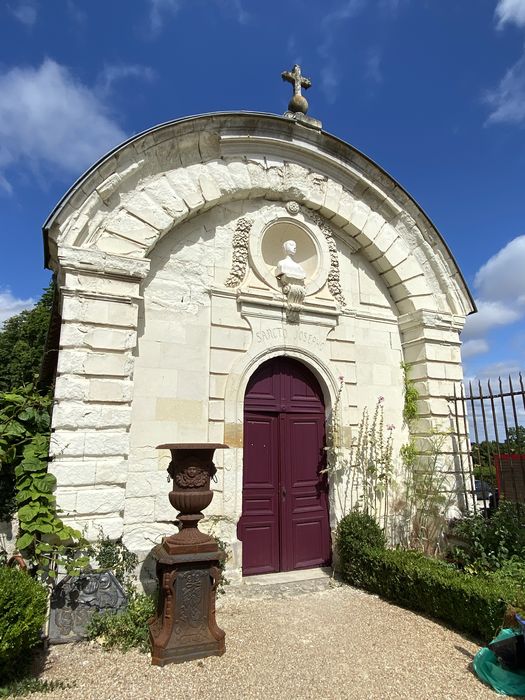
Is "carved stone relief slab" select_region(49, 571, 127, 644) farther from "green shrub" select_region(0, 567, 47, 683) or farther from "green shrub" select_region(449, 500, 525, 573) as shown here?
"green shrub" select_region(449, 500, 525, 573)

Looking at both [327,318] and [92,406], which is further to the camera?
[327,318]

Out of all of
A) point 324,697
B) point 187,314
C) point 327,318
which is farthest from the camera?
point 327,318

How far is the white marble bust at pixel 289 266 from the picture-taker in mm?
6320

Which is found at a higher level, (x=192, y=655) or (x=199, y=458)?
(x=199, y=458)

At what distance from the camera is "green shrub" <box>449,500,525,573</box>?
5.18 metres

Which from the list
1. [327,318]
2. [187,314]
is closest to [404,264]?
[327,318]

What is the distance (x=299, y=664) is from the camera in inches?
139

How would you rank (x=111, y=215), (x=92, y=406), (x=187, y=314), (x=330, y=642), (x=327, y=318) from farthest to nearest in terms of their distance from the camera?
(x=327, y=318), (x=187, y=314), (x=111, y=215), (x=92, y=406), (x=330, y=642)

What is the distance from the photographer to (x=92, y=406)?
4598 millimetres

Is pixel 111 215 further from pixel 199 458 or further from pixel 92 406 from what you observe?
pixel 199 458

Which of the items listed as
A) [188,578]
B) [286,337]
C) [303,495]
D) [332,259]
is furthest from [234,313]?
[188,578]

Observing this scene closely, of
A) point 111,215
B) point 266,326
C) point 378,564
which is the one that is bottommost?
point 378,564

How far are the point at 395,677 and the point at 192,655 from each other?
1559 mm

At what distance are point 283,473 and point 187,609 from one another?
8.27ft
